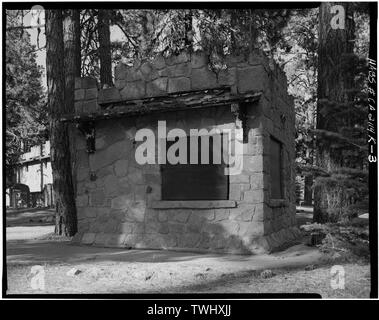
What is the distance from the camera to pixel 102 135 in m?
8.00

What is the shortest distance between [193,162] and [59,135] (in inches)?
137

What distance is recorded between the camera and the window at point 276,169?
784 centimetres

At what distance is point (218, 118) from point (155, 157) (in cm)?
125

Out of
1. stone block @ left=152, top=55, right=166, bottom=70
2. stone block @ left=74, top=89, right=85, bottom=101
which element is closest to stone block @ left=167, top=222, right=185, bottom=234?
stone block @ left=152, top=55, right=166, bottom=70

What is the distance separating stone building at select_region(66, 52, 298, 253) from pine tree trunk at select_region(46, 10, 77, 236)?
4.43 ft

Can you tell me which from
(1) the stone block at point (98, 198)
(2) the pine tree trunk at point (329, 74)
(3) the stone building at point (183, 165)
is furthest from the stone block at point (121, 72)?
(2) the pine tree trunk at point (329, 74)

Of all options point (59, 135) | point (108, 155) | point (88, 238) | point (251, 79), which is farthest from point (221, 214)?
point (59, 135)

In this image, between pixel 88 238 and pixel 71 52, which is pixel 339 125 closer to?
pixel 88 238

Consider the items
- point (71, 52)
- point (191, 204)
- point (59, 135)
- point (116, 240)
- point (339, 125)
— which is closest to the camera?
point (339, 125)

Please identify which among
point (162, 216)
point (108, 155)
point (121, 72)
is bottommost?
point (162, 216)

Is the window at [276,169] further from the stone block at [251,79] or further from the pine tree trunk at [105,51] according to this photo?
the pine tree trunk at [105,51]

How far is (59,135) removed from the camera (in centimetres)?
942

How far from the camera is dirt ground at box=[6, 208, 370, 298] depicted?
169 inches

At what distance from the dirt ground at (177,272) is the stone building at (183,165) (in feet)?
1.62
